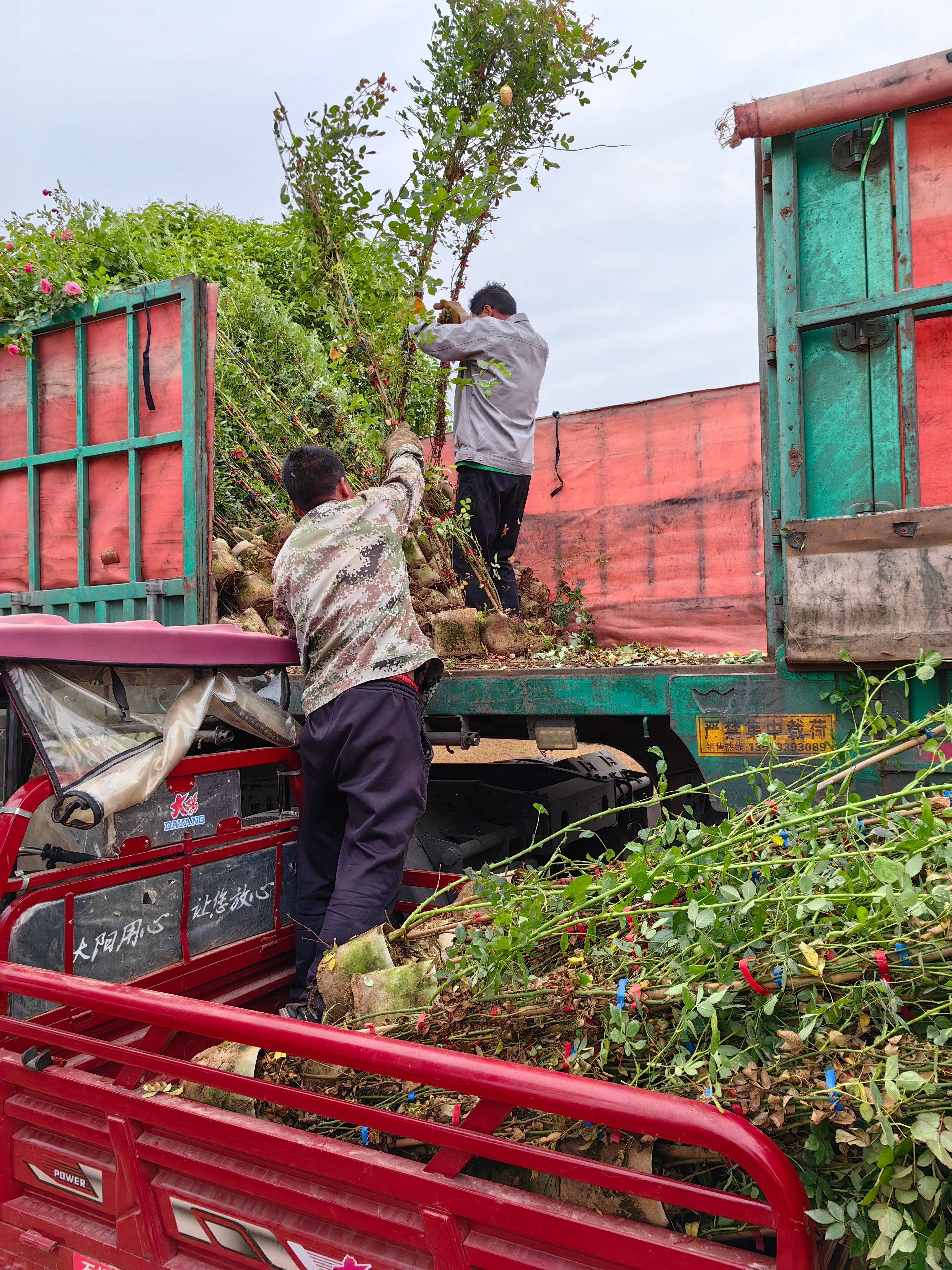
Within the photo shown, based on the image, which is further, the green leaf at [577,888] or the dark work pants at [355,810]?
the dark work pants at [355,810]

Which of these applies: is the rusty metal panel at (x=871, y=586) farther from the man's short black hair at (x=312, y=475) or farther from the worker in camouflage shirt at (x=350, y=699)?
the man's short black hair at (x=312, y=475)

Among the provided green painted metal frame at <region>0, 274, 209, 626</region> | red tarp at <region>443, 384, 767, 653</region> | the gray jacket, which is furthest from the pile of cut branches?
red tarp at <region>443, 384, 767, 653</region>

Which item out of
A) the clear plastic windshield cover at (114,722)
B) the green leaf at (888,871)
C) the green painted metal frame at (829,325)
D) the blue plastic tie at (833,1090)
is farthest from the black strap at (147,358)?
the blue plastic tie at (833,1090)

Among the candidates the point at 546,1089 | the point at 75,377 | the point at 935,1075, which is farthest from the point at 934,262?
the point at 75,377

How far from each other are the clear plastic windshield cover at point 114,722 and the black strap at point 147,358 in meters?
1.70

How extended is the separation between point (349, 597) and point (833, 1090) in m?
2.12

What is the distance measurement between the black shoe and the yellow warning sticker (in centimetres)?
132

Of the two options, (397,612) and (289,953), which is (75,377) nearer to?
(397,612)

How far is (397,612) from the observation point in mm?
2996

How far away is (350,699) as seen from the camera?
2.83m

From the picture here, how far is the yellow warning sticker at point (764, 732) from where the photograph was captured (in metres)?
2.46

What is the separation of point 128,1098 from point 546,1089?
3.33ft

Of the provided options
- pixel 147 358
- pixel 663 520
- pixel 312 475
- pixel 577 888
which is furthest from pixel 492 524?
pixel 577 888

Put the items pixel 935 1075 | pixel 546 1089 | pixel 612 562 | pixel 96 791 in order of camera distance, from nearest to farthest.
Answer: pixel 935 1075, pixel 546 1089, pixel 96 791, pixel 612 562
